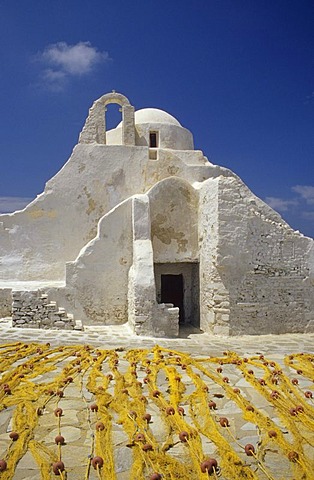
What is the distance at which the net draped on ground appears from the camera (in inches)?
133

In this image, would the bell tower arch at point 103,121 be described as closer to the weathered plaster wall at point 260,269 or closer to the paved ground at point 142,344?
the weathered plaster wall at point 260,269

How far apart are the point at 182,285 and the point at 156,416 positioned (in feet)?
32.1

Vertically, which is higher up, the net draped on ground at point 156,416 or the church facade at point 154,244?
the church facade at point 154,244

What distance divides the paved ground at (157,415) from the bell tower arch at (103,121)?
30.7ft

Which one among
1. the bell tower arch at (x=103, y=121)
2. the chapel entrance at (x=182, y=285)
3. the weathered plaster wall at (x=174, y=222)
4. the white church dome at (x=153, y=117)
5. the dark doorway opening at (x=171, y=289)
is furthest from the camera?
the white church dome at (x=153, y=117)

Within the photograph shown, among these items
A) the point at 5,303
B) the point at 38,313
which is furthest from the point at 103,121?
the point at 38,313

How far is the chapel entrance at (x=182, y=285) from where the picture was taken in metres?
13.4

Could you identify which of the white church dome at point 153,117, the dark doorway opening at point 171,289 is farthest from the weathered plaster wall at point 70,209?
the dark doorway opening at point 171,289

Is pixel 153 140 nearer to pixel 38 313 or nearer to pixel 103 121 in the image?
pixel 103 121

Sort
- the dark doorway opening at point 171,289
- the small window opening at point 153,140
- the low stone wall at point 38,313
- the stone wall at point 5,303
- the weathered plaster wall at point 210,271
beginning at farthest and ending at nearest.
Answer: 1. the small window opening at point 153,140
2. the dark doorway opening at point 171,289
3. the stone wall at point 5,303
4. the weathered plaster wall at point 210,271
5. the low stone wall at point 38,313

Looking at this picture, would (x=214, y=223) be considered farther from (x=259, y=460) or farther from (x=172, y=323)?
(x=259, y=460)

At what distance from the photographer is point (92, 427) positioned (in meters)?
4.09

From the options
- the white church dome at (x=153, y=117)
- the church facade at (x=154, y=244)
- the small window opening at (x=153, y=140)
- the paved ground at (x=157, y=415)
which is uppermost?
the white church dome at (x=153, y=117)

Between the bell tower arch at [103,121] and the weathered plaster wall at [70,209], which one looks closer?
the weathered plaster wall at [70,209]
